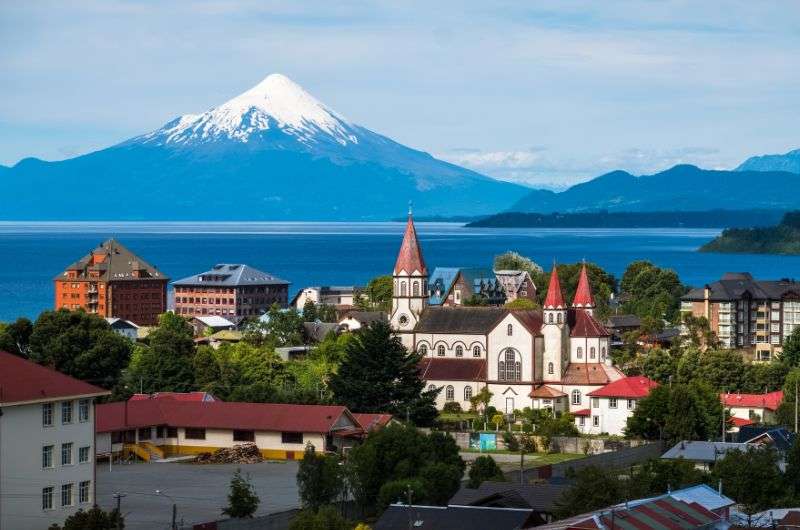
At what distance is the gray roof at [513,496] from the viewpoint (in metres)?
37.9

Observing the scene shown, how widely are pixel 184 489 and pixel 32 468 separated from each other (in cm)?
989

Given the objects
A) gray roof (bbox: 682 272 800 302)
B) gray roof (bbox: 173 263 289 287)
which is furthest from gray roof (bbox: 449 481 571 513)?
gray roof (bbox: 173 263 289 287)

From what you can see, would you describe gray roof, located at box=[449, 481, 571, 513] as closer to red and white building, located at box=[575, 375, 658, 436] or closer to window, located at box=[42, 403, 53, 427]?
window, located at box=[42, 403, 53, 427]

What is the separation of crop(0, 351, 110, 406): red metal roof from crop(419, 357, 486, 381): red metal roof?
1465 inches

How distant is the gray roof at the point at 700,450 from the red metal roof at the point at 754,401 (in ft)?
42.8

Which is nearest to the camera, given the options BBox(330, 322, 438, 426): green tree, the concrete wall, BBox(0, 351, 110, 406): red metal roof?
the concrete wall

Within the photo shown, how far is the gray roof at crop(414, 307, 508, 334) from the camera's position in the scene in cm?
7769

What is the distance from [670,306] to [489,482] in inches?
3173

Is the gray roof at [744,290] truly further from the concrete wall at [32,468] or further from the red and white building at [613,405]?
the concrete wall at [32,468]

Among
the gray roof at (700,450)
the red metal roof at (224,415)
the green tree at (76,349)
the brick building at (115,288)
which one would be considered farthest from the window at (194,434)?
the brick building at (115,288)

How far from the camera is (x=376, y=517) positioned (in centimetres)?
4181

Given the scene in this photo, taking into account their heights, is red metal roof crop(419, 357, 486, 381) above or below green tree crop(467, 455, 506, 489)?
above

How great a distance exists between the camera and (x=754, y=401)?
6725 cm

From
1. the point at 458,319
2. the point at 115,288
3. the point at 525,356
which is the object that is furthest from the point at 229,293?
the point at 525,356
